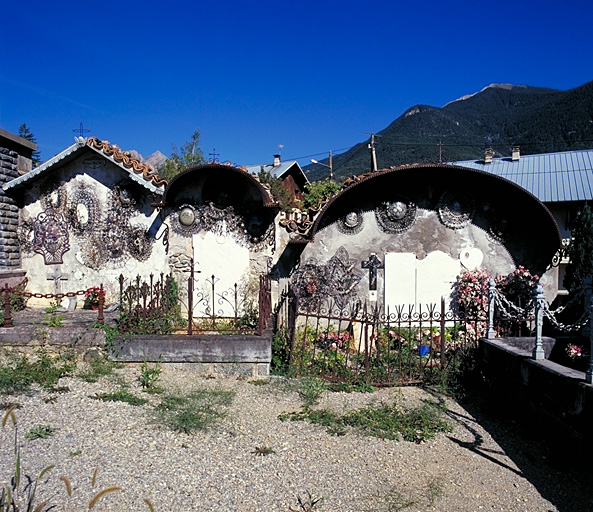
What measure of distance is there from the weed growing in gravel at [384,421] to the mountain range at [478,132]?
25.5 metres

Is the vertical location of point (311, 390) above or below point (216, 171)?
below

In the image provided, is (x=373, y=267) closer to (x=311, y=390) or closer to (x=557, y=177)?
Answer: (x=311, y=390)

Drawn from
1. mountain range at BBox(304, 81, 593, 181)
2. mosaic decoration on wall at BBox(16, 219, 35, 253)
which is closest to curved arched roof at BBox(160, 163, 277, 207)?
mosaic decoration on wall at BBox(16, 219, 35, 253)

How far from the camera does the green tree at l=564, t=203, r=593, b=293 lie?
32.5 feet

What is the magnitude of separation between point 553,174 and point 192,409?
64.3 ft

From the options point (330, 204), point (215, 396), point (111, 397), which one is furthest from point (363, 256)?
point (111, 397)

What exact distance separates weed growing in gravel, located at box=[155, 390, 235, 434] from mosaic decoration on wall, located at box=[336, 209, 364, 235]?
203 inches

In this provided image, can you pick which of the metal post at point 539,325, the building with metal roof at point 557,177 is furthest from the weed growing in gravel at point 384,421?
the building with metal roof at point 557,177

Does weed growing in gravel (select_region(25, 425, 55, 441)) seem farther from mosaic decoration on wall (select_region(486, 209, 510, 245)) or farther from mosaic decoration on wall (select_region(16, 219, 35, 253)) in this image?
mosaic decoration on wall (select_region(486, 209, 510, 245))

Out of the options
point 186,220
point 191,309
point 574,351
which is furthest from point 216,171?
point 574,351

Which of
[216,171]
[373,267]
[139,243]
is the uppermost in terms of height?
[216,171]

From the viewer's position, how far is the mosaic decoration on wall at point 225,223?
11031 millimetres

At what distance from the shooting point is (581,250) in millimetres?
10008

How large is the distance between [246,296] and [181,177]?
3000mm
